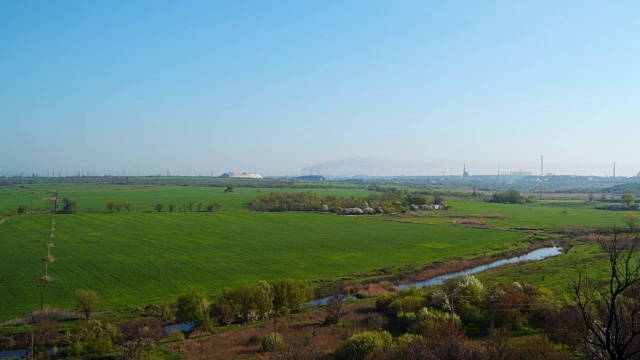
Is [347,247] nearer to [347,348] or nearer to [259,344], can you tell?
[259,344]

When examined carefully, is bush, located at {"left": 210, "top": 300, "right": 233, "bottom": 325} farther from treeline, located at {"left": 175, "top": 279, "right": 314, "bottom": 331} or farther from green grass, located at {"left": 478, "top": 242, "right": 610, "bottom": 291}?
green grass, located at {"left": 478, "top": 242, "right": 610, "bottom": 291}

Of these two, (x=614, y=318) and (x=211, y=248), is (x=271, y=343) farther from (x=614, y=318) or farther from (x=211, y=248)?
(x=211, y=248)

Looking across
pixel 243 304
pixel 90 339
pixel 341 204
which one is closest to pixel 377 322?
pixel 243 304

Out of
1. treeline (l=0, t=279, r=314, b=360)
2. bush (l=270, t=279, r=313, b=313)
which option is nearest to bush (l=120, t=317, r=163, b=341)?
treeline (l=0, t=279, r=314, b=360)

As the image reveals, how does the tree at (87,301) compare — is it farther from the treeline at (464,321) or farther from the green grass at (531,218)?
the green grass at (531,218)

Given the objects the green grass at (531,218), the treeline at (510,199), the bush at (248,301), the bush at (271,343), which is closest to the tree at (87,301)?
the bush at (248,301)

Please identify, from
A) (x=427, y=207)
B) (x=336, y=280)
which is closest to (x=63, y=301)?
(x=336, y=280)
